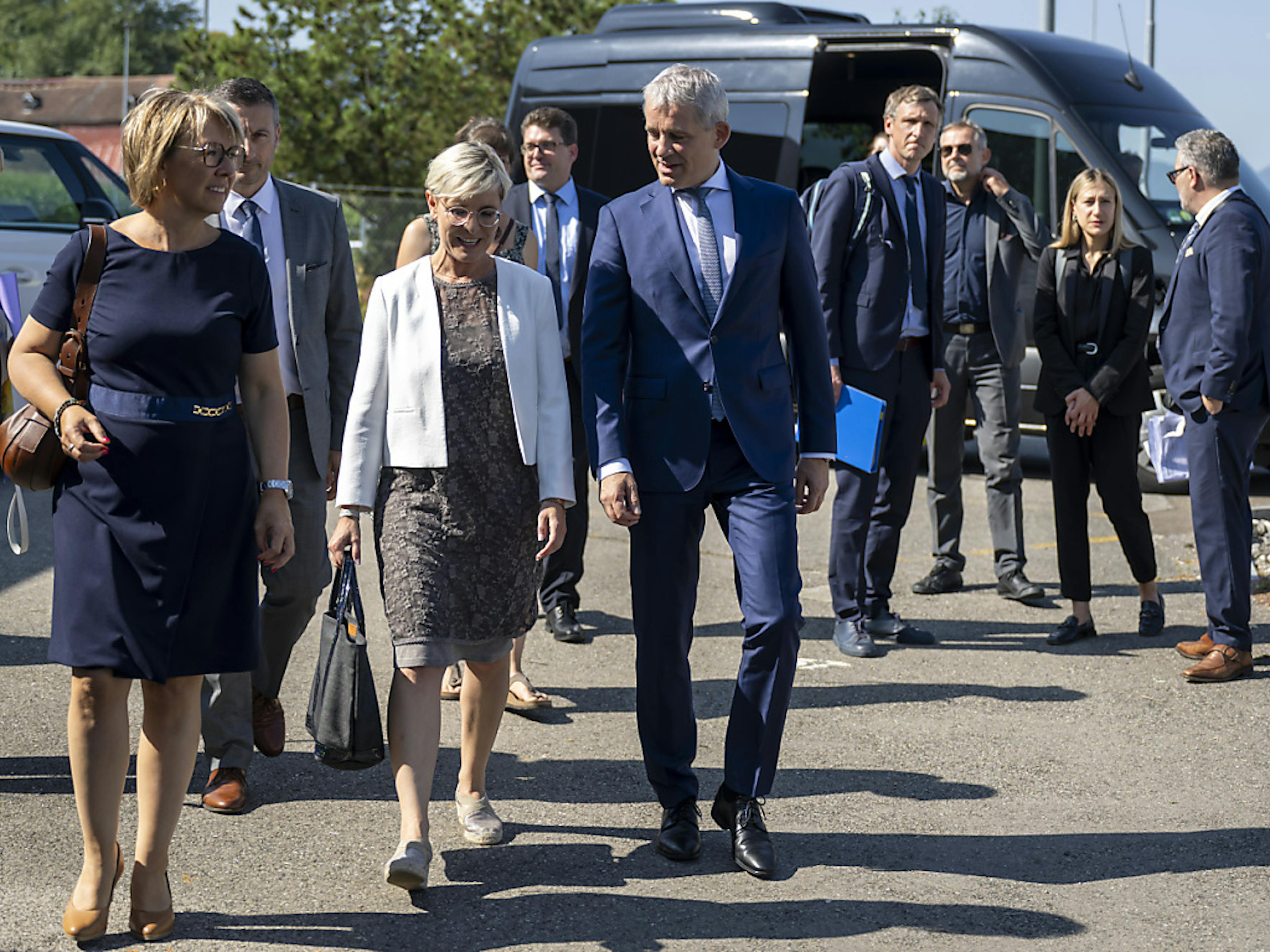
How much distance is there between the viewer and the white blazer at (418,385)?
13.6ft

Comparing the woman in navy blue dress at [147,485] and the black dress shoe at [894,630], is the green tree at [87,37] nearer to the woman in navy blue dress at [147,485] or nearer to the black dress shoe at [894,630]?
the black dress shoe at [894,630]

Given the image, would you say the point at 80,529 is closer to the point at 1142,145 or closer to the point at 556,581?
the point at 556,581

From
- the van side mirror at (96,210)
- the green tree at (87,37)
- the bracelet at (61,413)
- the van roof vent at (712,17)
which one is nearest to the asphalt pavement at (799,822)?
the bracelet at (61,413)

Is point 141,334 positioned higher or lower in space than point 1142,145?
lower

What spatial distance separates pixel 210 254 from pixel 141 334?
27 cm

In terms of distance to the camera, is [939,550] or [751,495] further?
[939,550]

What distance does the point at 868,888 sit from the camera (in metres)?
4.21

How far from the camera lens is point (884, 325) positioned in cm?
678

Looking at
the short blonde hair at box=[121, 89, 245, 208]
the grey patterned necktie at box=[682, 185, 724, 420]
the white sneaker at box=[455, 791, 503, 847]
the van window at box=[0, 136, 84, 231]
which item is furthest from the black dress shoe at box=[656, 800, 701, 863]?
the van window at box=[0, 136, 84, 231]

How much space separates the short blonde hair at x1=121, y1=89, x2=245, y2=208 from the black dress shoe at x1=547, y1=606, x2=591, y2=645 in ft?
11.6

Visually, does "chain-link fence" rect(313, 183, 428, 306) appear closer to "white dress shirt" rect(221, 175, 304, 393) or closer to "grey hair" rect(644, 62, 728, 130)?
"white dress shirt" rect(221, 175, 304, 393)

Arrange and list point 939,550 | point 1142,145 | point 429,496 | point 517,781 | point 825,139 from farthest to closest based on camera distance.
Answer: point 825,139
point 1142,145
point 939,550
point 517,781
point 429,496

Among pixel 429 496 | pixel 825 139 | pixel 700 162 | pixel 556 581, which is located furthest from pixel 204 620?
pixel 825 139

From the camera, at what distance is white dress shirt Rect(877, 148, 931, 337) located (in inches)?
270
